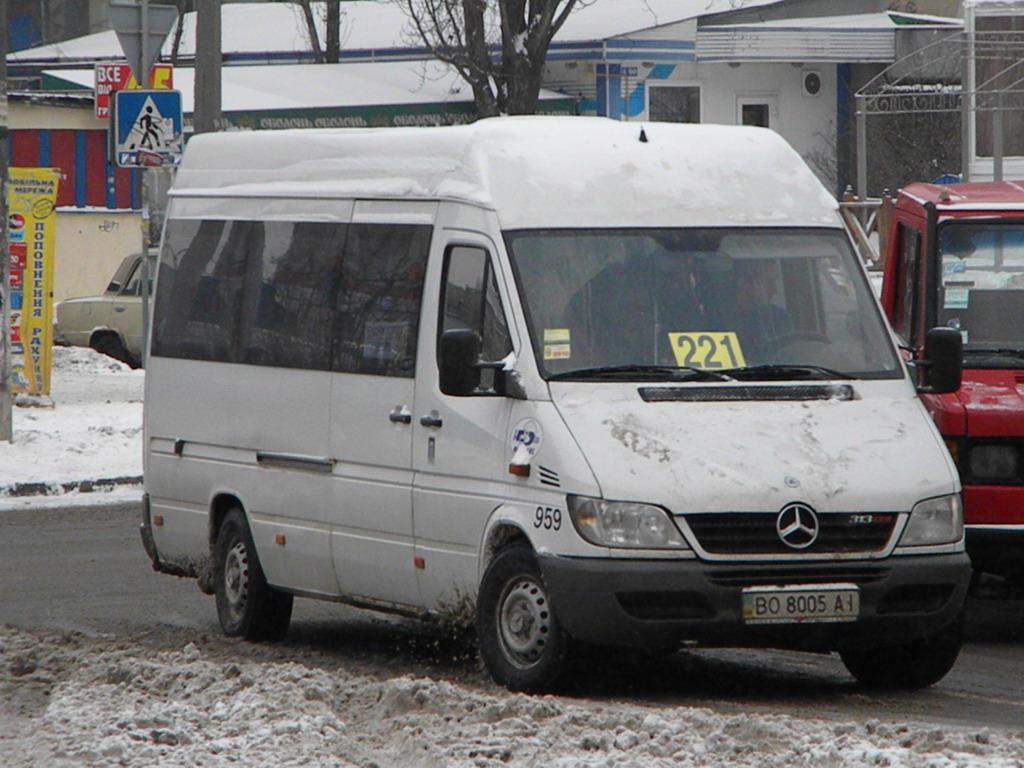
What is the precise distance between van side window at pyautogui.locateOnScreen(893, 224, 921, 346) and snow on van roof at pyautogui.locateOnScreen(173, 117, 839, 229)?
6.34 feet

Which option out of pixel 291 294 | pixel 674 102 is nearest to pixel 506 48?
pixel 674 102

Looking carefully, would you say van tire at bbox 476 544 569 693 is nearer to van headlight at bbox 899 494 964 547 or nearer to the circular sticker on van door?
the circular sticker on van door

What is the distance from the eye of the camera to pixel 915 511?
306 inches

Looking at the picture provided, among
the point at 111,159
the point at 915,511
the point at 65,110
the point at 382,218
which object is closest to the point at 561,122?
the point at 382,218

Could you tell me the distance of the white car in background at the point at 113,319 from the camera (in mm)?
28719

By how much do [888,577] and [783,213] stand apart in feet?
5.64

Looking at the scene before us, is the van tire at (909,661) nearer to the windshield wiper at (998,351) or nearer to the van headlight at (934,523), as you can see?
the van headlight at (934,523)

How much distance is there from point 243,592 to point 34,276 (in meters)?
12.4

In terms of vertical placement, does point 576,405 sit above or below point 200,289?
below

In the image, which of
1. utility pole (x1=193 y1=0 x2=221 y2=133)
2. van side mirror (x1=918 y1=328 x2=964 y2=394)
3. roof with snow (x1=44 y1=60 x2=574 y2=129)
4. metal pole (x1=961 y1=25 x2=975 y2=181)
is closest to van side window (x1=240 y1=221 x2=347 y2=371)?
van side mirror (x1=918 y1=328 x2=964 y2=394)

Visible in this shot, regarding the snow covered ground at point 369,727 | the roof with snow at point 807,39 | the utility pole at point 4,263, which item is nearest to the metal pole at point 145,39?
the utility pole at point 4,263

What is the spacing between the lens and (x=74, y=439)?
18.8 meters

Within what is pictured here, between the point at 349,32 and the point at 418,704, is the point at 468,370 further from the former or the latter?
the point at 349,32

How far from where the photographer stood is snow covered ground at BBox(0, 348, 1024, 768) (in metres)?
6.41
